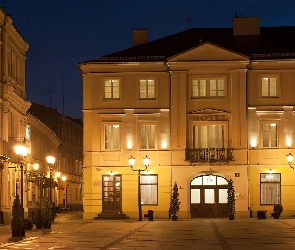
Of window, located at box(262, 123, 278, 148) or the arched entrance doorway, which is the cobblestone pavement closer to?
the arched entrance doorway

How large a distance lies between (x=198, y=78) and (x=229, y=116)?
3.11 m

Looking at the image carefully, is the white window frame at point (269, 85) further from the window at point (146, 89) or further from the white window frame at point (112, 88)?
the white window frame at point (112, 88)

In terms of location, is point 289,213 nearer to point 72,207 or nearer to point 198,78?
point 198,78

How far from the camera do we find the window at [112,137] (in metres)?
51.2

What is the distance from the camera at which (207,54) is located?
50.7 m

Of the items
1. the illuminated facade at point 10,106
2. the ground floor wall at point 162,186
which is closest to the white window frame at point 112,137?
the ground floor wall at point 162,186

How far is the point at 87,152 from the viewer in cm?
5122

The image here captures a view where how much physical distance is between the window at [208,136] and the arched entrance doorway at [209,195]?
80.0 inches

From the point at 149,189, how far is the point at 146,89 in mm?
6407

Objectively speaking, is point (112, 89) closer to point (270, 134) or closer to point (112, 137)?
point (112, 137)

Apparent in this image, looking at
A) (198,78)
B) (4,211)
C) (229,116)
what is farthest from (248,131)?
(4,211)

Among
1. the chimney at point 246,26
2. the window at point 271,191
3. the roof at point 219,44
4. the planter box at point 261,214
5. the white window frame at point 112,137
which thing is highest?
the chimney at point 246,26

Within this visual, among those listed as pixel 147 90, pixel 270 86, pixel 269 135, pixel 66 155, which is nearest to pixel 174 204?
pixel 269 135

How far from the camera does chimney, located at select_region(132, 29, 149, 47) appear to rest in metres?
56.1
